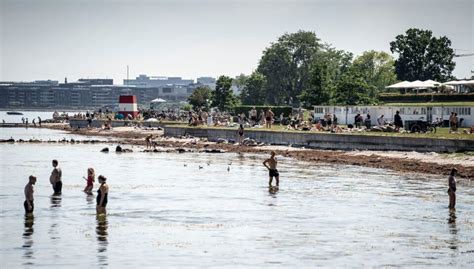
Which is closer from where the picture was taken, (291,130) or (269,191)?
(269,191)

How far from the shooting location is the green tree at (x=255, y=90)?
15688cm

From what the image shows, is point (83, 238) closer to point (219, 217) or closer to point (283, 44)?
point (219, 217)

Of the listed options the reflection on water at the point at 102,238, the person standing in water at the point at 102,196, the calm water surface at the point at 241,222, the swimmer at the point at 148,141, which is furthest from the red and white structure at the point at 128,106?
the reflection on water at the point at 102,238

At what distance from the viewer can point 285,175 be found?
5306 cm

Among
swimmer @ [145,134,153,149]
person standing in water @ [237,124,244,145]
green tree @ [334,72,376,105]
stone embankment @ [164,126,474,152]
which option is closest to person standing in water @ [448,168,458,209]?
stone embankment @ [164,126,474,152]

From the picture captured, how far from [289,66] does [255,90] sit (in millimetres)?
7664

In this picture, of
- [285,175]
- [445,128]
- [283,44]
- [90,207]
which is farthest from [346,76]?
[90,207]

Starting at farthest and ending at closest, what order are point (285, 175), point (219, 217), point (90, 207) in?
point (285, 175) → point (90, 207) → point (219, 217)

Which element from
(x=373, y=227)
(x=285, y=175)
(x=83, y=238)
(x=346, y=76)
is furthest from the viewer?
(x=346, y=76)

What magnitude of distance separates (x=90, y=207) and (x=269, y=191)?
10.3 meters

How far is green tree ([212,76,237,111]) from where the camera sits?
13588 centimetres

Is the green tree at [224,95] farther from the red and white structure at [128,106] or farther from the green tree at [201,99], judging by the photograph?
the red and white structure at [128,106]

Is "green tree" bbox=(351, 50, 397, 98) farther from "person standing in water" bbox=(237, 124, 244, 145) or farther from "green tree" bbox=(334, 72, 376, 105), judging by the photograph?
"person standing in water" bbox=(237, 124, 244, 145)

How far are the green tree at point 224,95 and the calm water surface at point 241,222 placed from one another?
80.6 metres
